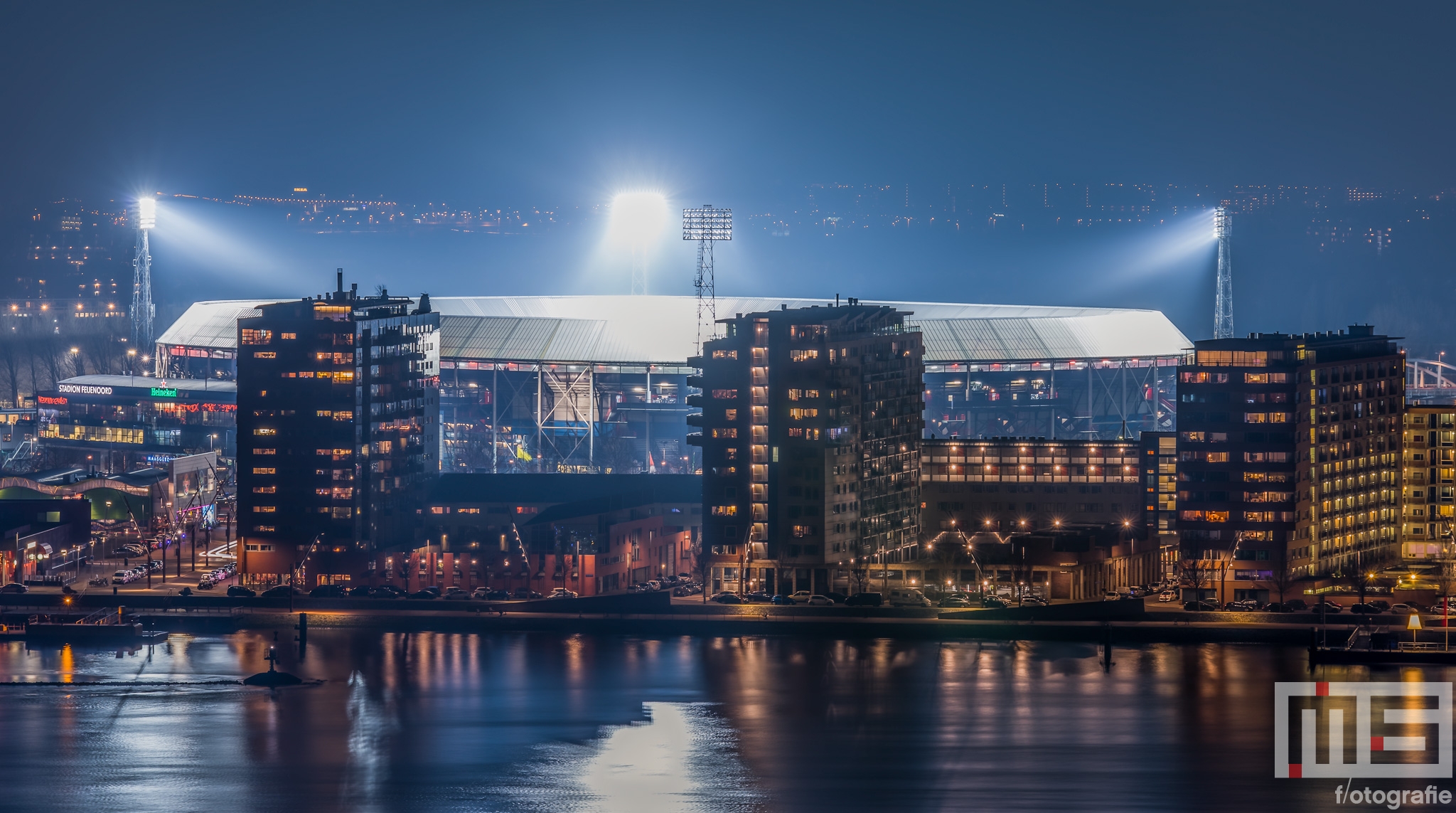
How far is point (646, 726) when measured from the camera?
5466cm

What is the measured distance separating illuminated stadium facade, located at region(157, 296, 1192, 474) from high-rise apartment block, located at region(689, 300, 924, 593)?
18553 millimetres

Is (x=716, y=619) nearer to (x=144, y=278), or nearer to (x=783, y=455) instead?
(x=783, y=455)

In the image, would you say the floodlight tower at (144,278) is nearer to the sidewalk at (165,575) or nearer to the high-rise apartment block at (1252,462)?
the sidewalk at (165,575)

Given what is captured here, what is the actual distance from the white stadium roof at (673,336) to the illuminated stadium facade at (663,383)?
0.07 m

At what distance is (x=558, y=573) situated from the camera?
6962 centimetres

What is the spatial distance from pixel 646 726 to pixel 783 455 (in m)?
14.8

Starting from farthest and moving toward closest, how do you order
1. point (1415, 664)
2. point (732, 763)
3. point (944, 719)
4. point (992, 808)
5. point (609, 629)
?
point (609, 629) < point (1415, 664) < point (944, 719) < point (732, 763) < point (992, 808)

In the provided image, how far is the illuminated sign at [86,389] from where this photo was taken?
327 feet

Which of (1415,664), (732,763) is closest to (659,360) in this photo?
(1415,664)

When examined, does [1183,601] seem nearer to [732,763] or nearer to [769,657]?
[769,657]

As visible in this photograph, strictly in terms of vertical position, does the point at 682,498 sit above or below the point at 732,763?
above

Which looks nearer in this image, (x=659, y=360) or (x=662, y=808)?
(x=662, y=808)

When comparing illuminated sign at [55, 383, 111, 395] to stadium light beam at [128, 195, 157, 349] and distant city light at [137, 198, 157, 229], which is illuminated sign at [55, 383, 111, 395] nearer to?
stadium light beam at [128, 195, 157, 349]

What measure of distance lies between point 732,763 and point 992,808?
6099 mm
